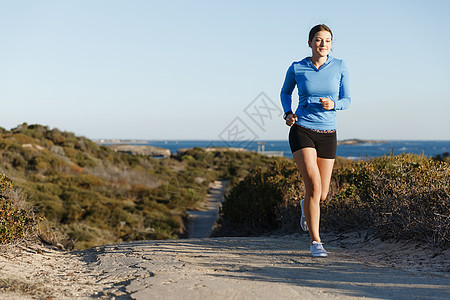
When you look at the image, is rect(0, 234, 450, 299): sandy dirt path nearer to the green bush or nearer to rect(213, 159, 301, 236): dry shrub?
the green bush

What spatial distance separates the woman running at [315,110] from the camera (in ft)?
13.9

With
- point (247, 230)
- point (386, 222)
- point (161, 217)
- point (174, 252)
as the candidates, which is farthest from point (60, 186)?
point (386, 222)

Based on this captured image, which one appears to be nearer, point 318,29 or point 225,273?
point 225,273

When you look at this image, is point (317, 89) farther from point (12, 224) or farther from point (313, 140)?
point (12, 224)

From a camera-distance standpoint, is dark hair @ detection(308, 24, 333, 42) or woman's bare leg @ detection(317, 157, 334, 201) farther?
woman's bare leg @ detection(317, 157, 334, 201)

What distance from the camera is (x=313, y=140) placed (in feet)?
14.0

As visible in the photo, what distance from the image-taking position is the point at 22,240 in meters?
5.33

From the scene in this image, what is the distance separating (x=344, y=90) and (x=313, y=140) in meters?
0.69

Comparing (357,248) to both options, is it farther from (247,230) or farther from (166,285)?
(247,230)

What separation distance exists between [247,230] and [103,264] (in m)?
5.06

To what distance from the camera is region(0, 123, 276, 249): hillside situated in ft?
43.5

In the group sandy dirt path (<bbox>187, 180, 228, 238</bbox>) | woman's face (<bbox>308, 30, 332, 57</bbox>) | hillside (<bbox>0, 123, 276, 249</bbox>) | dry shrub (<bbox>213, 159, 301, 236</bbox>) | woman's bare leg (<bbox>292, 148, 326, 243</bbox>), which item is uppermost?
woman's face (<bbox>308, 30, 332, 57</bbox>)

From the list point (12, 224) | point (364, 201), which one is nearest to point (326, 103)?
point (364, 201)

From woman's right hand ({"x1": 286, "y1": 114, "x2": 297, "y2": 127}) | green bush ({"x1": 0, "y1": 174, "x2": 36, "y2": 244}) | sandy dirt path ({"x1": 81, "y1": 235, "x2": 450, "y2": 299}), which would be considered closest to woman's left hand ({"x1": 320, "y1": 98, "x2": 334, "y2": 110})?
woman's right hand ({"x1": 286, "y1": 114, "x2": 297, "y2": 127})
